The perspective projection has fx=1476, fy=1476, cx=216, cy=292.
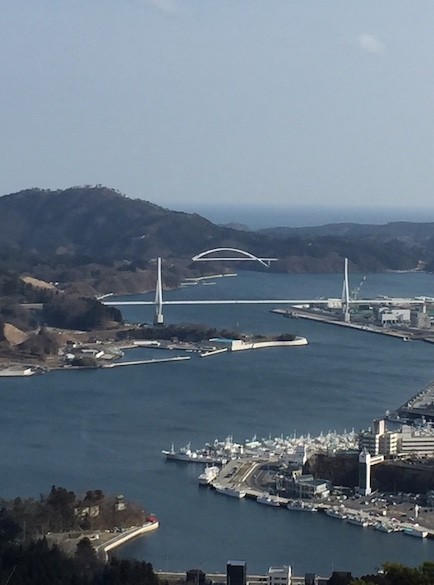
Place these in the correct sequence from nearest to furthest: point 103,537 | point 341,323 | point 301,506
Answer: point 103,537 → point 301,506 → point 341,323

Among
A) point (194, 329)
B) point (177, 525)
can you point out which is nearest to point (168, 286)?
point (194, 329)

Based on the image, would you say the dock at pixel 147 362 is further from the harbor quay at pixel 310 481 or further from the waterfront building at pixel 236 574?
the waterfront building at pixel 236 574

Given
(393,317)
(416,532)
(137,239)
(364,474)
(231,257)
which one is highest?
(137,239)

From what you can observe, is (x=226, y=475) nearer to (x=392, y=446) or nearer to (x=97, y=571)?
(x=392, y=446)

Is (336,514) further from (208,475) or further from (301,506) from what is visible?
(208,475)

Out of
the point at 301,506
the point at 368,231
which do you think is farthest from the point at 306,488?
the point at 368,231

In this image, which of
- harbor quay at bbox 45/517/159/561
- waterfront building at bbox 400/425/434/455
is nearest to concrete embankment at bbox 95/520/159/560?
harbor quay at bbox 45/517/159/561

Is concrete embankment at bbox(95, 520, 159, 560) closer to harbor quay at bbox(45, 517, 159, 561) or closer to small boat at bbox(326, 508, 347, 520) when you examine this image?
harbor quay at bbox(45, 517, 159, 561)

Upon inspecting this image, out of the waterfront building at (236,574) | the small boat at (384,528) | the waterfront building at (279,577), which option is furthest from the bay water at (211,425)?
the waterfront building at (236,574)
